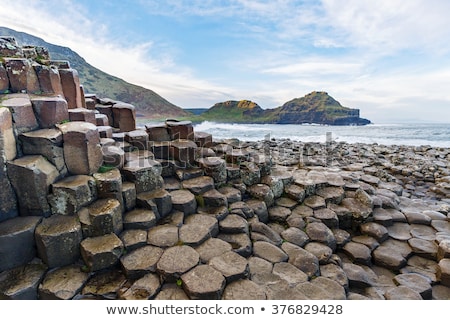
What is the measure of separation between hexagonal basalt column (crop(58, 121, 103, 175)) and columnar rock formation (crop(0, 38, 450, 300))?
0.01 metres

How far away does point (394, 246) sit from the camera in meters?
3.97

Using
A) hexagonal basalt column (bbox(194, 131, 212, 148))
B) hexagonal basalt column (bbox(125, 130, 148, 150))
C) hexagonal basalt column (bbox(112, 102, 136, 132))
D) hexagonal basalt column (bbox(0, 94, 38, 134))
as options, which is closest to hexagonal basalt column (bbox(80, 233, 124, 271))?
hexagonal basalt column (bbox(0, 94, 38, 134))

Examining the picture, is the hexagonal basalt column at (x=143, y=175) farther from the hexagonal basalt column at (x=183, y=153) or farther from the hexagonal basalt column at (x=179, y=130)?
the hexagonal basalt column at (x=179, y=130)

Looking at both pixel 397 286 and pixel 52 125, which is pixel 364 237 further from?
pixel 52 125

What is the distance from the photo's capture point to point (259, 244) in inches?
138

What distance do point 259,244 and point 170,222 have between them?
1378 millimetres

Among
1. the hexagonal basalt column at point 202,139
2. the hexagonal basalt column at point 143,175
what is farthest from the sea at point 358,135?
the hexagonal basalt column at point 143,175

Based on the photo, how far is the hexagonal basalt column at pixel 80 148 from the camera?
124 inches

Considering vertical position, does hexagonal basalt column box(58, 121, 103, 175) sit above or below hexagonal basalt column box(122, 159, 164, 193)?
above

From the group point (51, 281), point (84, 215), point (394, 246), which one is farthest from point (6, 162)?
point (394, 246)

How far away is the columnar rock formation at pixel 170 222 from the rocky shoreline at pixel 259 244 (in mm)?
18

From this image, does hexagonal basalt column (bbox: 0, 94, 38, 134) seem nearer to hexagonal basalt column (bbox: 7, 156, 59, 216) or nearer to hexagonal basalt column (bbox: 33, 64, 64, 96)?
hexagonal basalt column (bbox: 7, 156, 59, 216)

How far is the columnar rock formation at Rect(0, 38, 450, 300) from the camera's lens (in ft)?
8.70

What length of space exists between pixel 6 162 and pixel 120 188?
1.28 m
